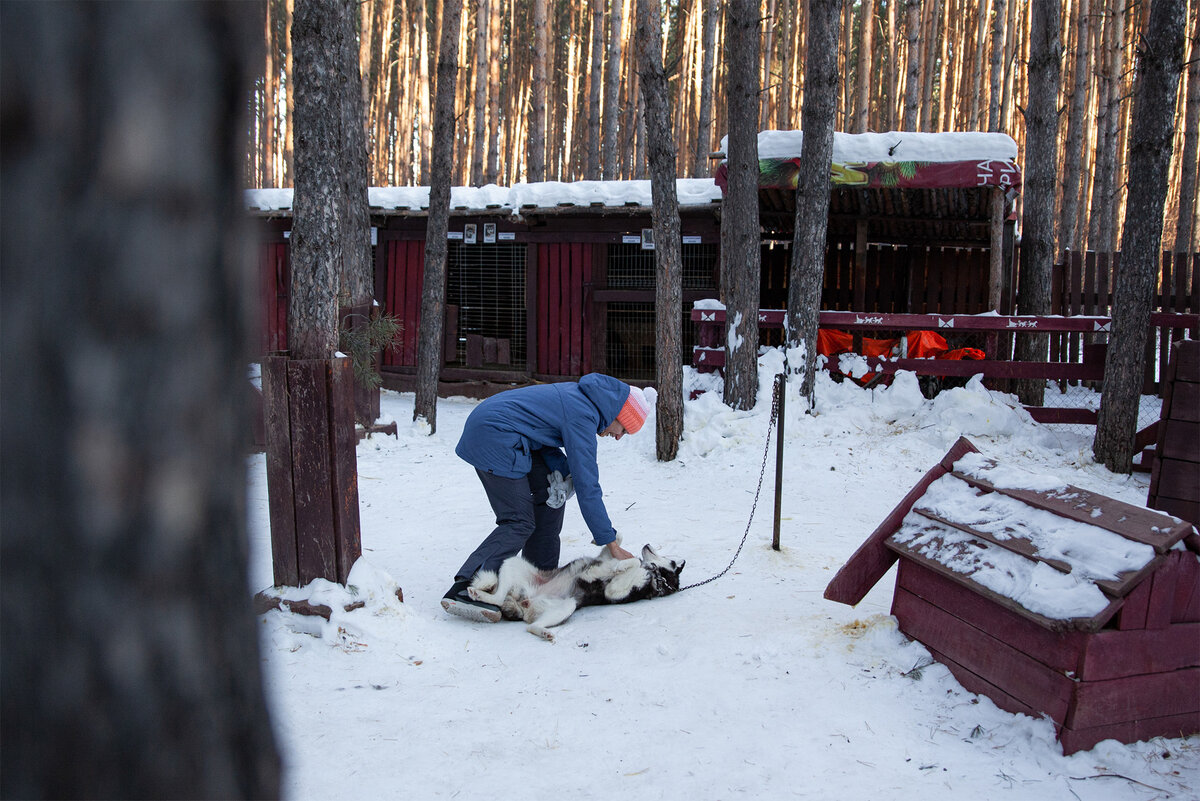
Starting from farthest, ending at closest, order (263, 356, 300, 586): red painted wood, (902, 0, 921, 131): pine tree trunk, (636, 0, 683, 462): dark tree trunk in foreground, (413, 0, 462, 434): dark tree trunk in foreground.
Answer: (902, 0, 921, 131): pine tree trunk, (413, 0, 462, 434): dark tree trunk in foreground, (636, 0, 683, 462): dark tree trunk in foreground, (263, 356, 300, 586): red painted wood

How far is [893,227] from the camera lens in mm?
13219

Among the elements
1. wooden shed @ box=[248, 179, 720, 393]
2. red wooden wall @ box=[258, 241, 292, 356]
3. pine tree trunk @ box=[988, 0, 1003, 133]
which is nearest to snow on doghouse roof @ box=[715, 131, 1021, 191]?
wooden shed @ box=[248, 179, 720, 393]

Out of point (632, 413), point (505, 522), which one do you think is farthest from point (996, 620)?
point (505, 522)

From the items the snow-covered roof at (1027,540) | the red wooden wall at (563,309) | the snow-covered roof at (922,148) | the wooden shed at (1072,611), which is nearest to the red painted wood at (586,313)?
the red wooden wall at (563,309)

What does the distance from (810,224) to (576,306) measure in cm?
481

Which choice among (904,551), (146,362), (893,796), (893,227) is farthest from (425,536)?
(893,227)

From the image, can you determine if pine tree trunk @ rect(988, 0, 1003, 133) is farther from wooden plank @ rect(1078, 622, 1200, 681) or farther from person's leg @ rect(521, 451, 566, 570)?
wooden plank @ rect(1078, 622, 1200, 681)

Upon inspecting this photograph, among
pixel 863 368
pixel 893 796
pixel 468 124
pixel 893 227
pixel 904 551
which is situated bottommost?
pixel 893 796

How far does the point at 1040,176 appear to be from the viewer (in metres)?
10.9

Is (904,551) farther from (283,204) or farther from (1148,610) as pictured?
(283,204)

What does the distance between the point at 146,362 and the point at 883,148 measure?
34.0 feet

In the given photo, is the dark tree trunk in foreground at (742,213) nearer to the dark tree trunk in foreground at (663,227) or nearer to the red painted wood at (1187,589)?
the dark tree trunk in foreground at (663,227)

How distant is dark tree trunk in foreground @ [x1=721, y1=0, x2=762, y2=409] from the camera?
9.01 m

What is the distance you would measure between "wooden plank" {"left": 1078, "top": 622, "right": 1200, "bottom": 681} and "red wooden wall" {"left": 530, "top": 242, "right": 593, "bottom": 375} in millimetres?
10234
